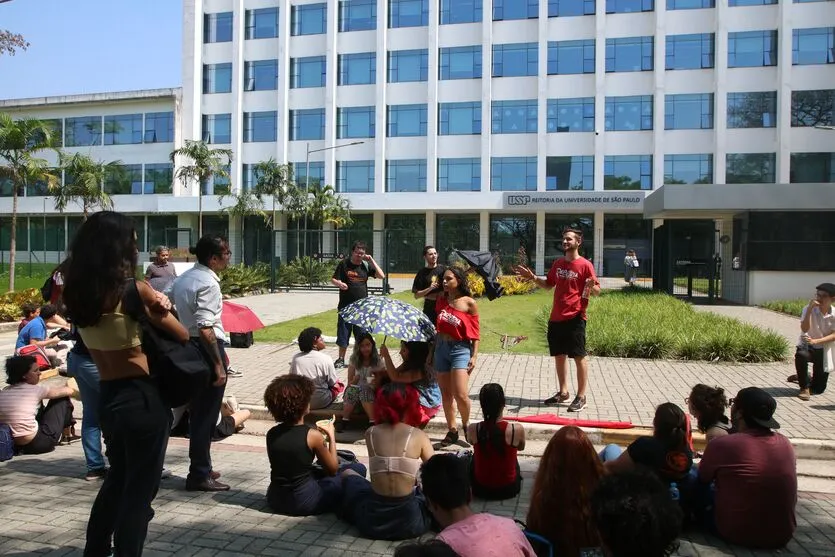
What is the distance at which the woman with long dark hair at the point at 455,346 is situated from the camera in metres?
6.70

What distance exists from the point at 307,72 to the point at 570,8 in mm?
18113

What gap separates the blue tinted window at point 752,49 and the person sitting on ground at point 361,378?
4131 centimetres

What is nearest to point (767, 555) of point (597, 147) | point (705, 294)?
point (705, 294)

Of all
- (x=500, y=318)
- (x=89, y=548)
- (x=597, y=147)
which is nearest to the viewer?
(x=89, y=548)

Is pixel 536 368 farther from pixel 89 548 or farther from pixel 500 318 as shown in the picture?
pixel 89 548

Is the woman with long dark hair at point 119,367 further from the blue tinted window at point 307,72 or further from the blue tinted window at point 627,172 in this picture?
the blue tinted window at point 307,72

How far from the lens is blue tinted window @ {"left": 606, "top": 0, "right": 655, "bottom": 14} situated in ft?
139

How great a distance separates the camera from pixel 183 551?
423cm

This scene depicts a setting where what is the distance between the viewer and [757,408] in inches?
167

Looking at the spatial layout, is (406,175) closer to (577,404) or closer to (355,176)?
(355,176)

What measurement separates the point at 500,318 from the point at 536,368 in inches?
282

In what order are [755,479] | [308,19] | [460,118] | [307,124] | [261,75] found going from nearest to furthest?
[755,479], [460,118], [307,124], [308,19], [261,75]

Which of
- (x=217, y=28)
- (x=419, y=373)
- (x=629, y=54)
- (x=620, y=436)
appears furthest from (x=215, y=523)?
(x=217, y=28)

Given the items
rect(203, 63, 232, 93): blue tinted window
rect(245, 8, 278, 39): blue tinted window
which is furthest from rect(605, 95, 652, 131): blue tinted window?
rect(203, 63, 232, 93): blue tinted window
